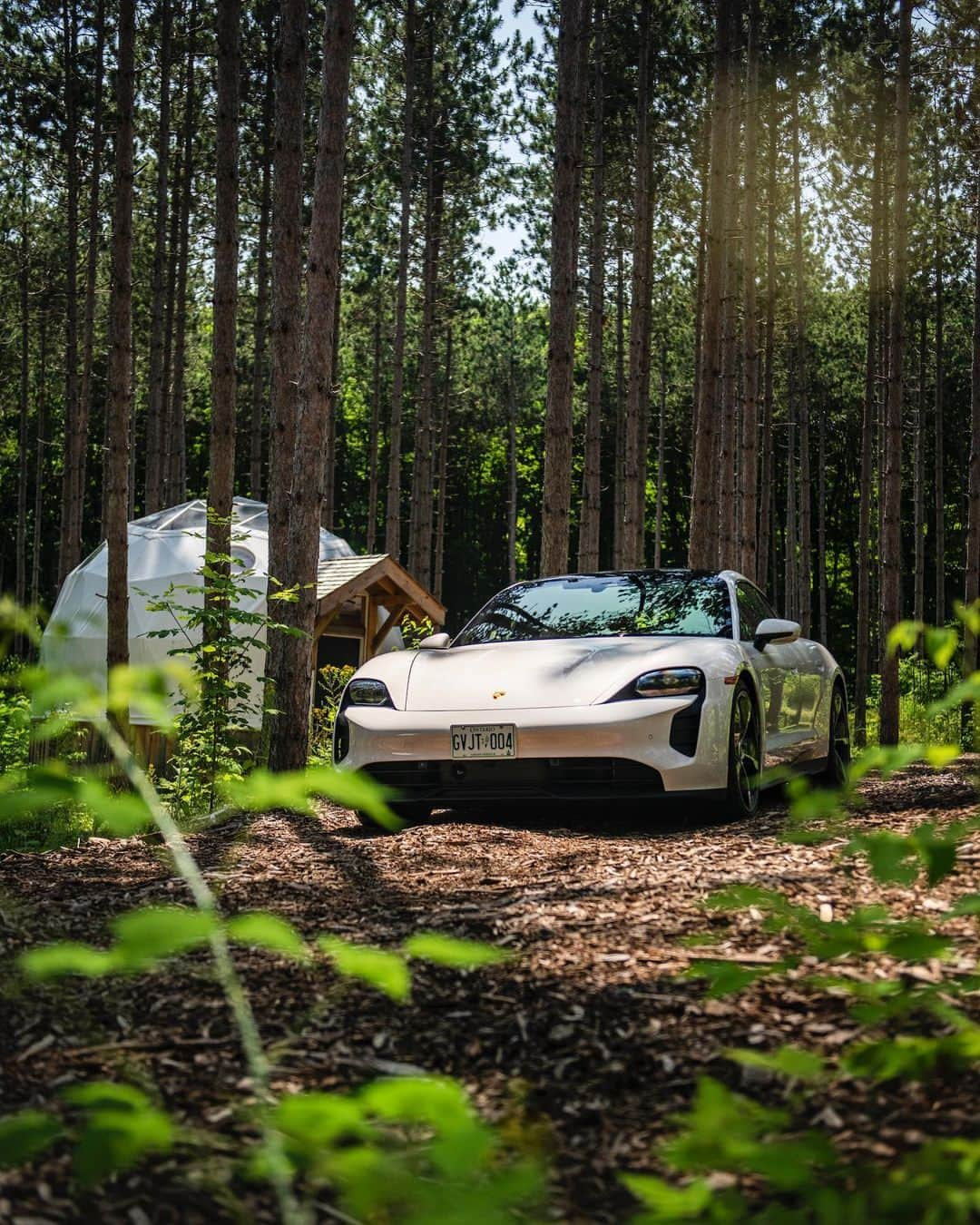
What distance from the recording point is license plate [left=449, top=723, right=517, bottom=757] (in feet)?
21.6

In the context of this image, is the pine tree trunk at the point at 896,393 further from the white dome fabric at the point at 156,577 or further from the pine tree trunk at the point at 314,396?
the white dome fabric at the point at 156,577

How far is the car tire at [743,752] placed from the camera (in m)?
6.73

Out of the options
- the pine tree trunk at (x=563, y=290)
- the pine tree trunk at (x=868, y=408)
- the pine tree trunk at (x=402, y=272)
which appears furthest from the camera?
the pine tree trunk at (x=402, y=272)

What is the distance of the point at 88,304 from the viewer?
923 inches

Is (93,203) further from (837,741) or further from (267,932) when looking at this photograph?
(267,932)

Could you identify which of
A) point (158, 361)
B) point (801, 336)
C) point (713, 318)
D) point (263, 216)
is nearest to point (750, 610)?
point (713, 318)

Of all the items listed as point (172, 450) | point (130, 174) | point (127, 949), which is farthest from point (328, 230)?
point (172, 450)

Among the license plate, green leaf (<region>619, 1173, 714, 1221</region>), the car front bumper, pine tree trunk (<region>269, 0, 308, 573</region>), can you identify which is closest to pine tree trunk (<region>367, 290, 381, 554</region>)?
pine tree trunk (<region>269, 0, 308, 573</region>)

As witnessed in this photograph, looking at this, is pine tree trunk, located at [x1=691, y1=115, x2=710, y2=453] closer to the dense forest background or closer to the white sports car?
the dense forest background

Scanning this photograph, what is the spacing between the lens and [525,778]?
21.7 feet

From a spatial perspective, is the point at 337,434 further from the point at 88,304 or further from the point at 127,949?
the point at 127,949

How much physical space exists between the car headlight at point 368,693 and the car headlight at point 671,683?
54.2 inches

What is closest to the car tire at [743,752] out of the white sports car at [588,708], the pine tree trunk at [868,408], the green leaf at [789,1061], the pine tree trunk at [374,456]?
the white sports car at [588,708]

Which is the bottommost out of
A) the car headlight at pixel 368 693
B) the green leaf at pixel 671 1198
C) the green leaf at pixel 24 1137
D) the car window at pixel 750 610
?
the green leaf at pixel 671 1198
